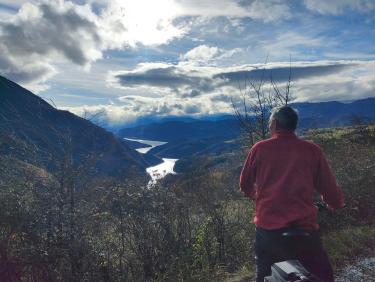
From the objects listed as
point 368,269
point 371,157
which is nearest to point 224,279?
point 368,269

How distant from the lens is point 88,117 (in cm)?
1170

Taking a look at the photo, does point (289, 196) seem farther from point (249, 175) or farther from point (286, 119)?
point (286, 119)

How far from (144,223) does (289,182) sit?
24.0ft

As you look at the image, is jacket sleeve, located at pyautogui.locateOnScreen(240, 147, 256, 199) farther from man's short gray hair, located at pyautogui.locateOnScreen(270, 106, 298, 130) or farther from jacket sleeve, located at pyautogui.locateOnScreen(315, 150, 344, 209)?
jacket sleeve, located at pyautogui.locateOnScreen(315, 150, 344, 209)

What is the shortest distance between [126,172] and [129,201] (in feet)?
4.91

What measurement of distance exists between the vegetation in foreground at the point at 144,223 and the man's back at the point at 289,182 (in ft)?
15.7

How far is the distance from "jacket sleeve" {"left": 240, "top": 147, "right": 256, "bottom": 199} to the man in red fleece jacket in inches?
1.1

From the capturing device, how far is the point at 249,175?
426 cm

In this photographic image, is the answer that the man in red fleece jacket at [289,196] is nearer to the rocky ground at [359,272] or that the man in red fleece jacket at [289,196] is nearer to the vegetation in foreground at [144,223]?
the rocky ground at [359,272]

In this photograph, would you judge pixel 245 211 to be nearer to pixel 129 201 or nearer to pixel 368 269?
pixel 129 201

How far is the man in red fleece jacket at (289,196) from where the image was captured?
3.85 metres

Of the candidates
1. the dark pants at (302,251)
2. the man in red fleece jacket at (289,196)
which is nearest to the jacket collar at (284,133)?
the man in red fleece jacket at (289,196)

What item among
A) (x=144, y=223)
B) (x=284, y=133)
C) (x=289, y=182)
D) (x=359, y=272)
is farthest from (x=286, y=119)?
(x=144, y=223)

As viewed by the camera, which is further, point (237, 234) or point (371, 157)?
point (371, 157)
